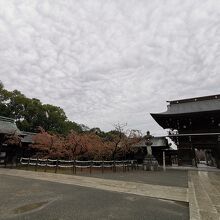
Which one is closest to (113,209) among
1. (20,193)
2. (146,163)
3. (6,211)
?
(6,211)

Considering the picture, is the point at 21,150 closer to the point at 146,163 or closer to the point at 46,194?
the point at 146,163

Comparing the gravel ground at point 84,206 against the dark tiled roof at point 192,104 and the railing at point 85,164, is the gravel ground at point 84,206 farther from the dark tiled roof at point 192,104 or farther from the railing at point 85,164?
the dark tiled roof at point 192,104

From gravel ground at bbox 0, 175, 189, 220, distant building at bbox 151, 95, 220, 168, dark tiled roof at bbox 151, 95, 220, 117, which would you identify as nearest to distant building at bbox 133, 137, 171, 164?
distant building at bbox 151, 95, 220, 168

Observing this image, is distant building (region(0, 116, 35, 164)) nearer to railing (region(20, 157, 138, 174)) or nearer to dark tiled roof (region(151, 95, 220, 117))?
railing (region(20, 157, 138, 174))

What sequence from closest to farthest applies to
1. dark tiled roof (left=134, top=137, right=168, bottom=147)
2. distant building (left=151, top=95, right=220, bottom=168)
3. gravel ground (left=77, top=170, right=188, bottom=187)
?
gravel ground (left=77, top=170, right=188, bottom=187) < distant building (left=151, top=95, right=220, bottom=168) < dark tiled roof (left=134, top=137, right=168, bottom=147)

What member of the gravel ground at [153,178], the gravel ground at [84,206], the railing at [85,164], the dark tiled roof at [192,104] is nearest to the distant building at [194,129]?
the dark tiled roof at [192,104]

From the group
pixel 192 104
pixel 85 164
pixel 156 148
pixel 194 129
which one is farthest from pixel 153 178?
pixel 192 104

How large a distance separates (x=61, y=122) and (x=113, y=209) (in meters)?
39.7

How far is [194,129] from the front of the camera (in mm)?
26375

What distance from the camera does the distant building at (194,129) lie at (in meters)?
24.7

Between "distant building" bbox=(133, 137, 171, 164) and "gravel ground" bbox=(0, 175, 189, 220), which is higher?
"distant building" bbox=(133, 137, 171, 164)

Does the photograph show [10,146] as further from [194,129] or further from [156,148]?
[194,129]

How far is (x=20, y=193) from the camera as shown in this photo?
8664 mm

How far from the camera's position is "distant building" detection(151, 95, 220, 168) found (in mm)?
24672
